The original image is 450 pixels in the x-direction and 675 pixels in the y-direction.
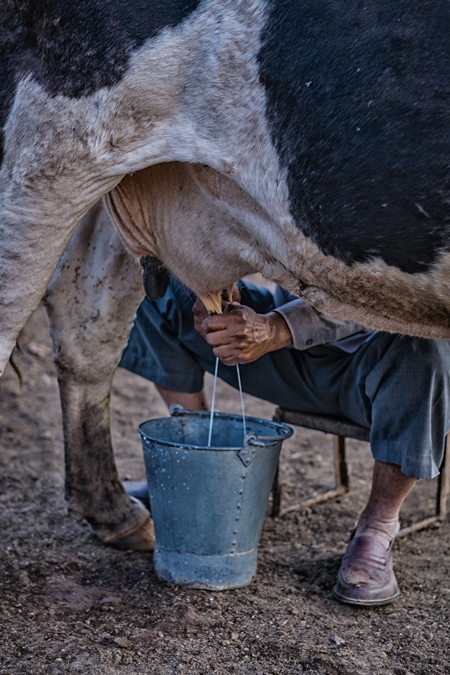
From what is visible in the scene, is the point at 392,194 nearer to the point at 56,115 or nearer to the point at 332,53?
the point at 332,53

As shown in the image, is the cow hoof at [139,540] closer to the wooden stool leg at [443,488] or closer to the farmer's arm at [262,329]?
the farmer's arm at [262,329]

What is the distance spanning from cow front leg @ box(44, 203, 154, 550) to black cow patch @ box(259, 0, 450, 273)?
980mm

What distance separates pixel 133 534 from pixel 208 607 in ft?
1.49

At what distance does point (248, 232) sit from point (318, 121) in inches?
14.6

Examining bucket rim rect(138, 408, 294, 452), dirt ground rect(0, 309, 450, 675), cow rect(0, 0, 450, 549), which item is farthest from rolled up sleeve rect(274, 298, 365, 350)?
dirt ground rect(0, 309, 450, 675)

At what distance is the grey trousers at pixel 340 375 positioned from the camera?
7.43ft

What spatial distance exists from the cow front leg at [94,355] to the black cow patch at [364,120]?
0.98 meters

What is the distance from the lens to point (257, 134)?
1601mm

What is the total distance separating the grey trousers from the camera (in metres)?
2.26

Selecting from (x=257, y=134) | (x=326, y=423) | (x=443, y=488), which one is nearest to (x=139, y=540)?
(x=326, y=423)

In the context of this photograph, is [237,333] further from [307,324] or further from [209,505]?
[209,505]

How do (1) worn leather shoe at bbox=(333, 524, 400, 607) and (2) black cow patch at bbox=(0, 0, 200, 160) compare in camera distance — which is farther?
(1) worn leather shoe at bbox=(333, 524, 400, 607)

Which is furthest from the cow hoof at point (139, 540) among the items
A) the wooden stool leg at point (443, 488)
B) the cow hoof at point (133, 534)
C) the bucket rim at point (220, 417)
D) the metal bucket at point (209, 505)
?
the wooden stool leg at point (443, 488)

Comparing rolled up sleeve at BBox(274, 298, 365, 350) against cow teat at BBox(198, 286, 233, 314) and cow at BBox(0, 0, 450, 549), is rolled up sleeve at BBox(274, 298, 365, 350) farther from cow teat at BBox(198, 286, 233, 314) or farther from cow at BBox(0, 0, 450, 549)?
cow at BBox(0, 0, 450, 549)
